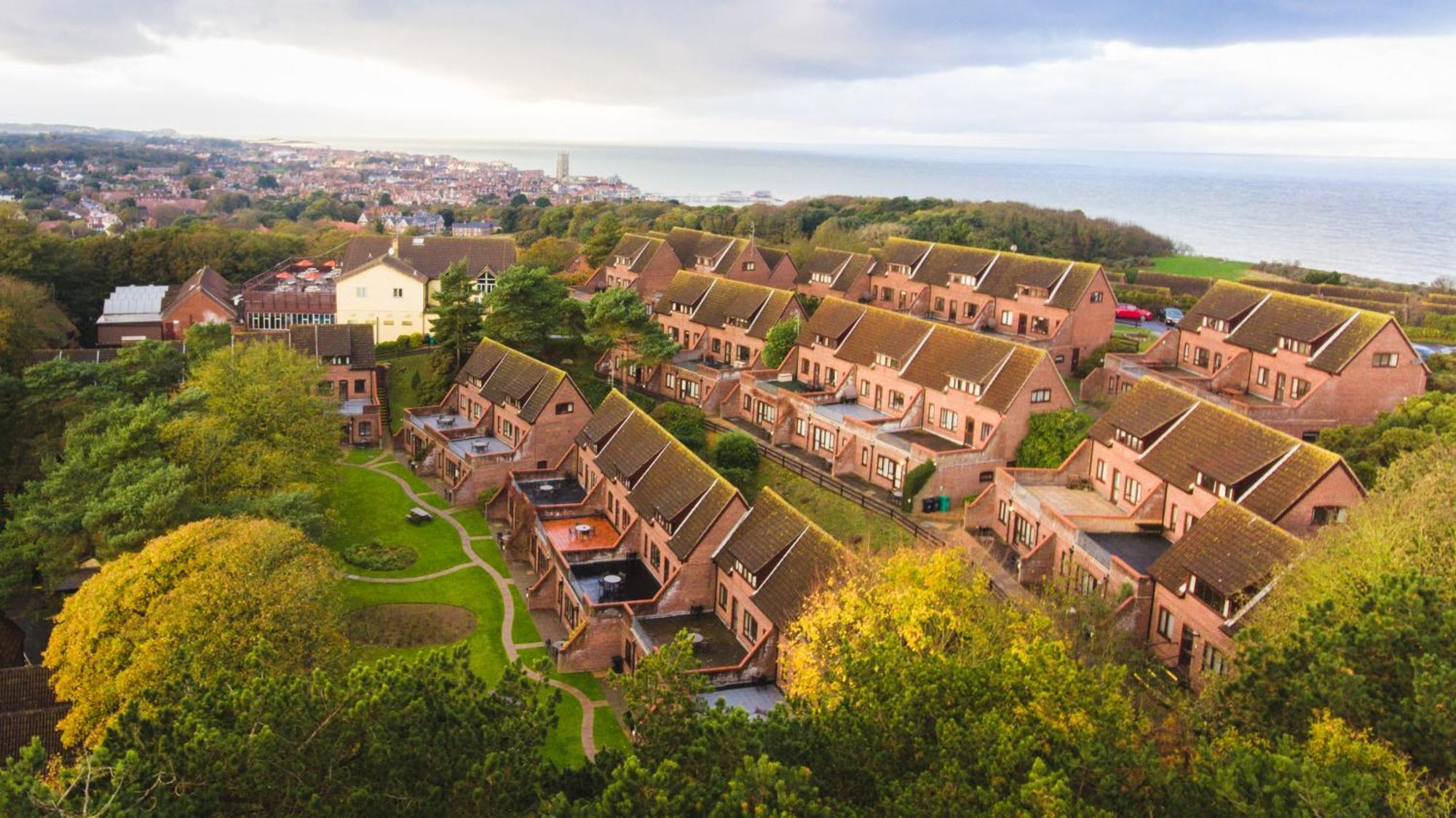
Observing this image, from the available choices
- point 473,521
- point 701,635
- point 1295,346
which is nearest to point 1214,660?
point 701,635

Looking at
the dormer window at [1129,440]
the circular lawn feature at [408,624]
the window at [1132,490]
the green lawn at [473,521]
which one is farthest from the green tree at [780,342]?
the circular lawn feature at [408,624]

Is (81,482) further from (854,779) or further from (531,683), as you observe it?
(854,779)

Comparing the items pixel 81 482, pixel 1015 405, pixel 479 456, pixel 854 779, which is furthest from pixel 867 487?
pixel 81 482

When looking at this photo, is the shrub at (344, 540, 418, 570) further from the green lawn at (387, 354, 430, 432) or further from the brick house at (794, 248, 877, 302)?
the brick house at (794, 248, 877, 302)

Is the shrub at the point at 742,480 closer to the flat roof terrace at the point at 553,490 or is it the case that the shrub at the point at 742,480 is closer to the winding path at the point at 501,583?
the flat roof terrace at the point at 553,490

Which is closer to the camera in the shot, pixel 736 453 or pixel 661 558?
pixel 661 558

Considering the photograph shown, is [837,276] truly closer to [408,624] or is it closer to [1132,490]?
[1132,490]
